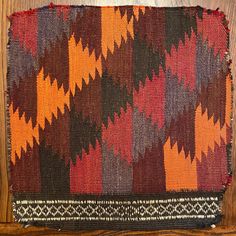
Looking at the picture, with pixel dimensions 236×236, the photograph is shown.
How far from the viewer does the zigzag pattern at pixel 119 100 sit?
94 centimetres

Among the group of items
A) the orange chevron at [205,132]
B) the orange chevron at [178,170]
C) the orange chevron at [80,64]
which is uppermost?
the orange chevron at [80,64]

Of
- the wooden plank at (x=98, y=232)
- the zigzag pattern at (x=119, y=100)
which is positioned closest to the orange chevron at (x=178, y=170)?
the zigzag pattern at (x=119, y=100)

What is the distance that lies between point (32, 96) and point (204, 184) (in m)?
0.47

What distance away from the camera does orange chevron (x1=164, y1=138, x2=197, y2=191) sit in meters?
0.95

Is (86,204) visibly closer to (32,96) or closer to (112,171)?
(112,171)

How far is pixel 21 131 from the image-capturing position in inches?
37.3

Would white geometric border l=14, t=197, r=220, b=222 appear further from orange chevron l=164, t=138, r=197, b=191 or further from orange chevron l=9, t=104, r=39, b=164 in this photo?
orange chevron l=9, t=104, r=39, b=164

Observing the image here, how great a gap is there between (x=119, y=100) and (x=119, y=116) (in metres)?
0.04

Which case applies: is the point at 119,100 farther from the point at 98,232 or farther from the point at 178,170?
the point at 98,232

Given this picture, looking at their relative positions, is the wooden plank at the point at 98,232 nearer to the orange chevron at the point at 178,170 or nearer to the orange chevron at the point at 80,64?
the orange chevron at the point at 178,170

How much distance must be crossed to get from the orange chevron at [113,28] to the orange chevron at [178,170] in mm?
267

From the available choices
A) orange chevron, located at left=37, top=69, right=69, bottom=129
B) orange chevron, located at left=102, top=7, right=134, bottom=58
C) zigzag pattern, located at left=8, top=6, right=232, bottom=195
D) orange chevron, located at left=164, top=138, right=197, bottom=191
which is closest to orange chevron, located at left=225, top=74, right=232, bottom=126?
zigzag pattern, located at left=8, top=6, right=232, bottom=195

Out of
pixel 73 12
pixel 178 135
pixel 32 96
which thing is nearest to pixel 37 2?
pixel 73 12

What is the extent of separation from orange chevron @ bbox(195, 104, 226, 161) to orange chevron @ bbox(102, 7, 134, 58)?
252 mm
